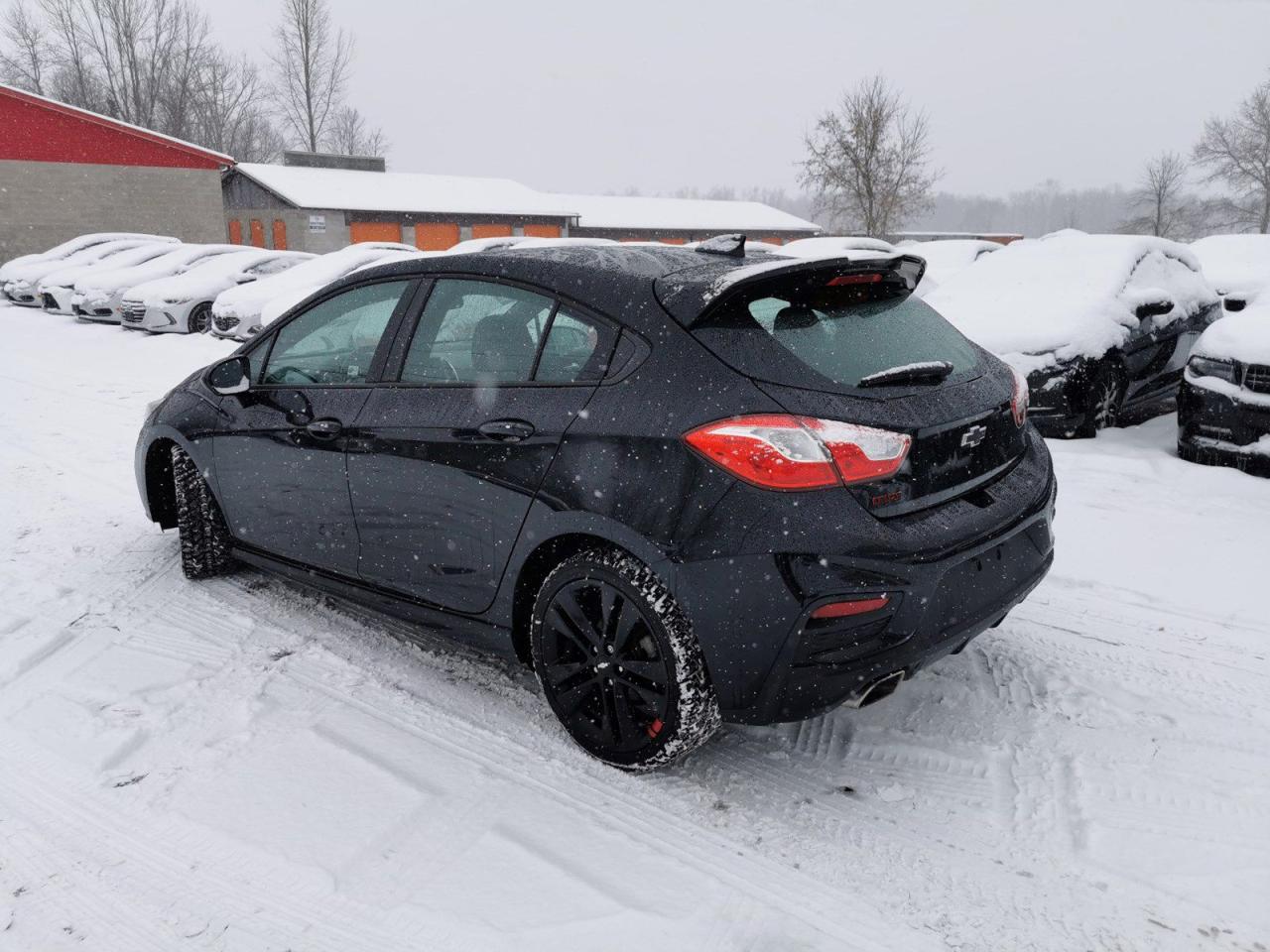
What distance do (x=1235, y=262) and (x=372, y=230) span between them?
30.4 m

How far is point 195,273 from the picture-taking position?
16.0 meters

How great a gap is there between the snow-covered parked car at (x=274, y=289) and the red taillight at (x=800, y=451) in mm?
11785

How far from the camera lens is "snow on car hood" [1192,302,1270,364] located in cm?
587

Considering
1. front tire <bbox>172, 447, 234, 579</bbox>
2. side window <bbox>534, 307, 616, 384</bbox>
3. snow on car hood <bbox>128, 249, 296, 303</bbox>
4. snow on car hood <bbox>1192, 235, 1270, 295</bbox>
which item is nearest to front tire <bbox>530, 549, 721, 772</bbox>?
side window <bbox>534, 307, 616, 384</bbox>

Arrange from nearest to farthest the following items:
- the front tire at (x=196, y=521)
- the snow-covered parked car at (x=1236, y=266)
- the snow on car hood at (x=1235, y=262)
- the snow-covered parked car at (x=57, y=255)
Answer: the front tire at (x=196, y=521), the snow-covered parked car at (x=1236, y=266), the snow on car hood at (x=1235, y=262), the snow-covered parked car at (x=57, y=255)

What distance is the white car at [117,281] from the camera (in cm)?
1672

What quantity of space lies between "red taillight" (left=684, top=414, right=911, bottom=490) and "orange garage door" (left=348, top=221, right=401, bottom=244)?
34923 millimetres

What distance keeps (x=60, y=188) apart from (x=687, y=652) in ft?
111

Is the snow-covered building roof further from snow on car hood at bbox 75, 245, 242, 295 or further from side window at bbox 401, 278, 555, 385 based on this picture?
A: side window at bbox 401, 278, 555, 385

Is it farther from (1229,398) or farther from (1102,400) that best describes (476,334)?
(1102,400)

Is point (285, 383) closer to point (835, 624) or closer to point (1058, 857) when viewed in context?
point (835, 624)

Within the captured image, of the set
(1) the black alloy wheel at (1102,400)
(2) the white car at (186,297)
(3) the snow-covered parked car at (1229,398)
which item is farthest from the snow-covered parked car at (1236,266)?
(2) the white car at (186,297)

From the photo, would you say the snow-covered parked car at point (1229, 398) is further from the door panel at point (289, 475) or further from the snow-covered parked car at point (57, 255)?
the snow-covered parked car at point (57, 255)

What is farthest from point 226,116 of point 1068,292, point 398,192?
point 1068,292
